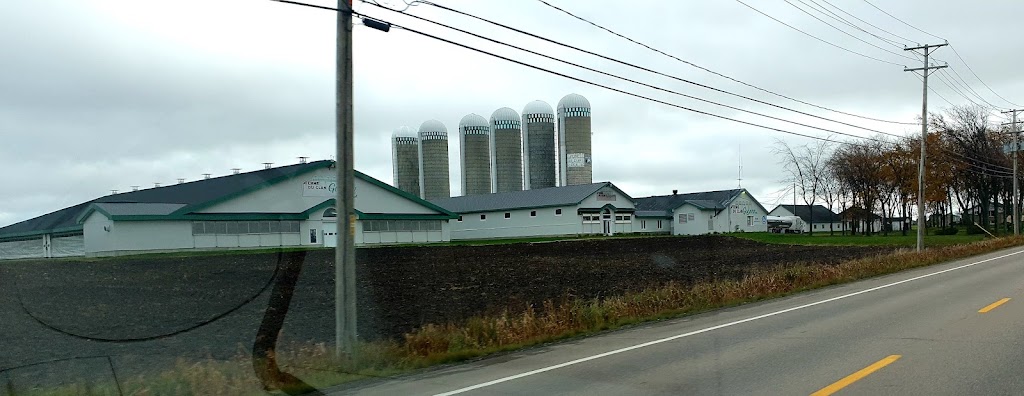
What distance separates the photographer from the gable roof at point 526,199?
75.2 m

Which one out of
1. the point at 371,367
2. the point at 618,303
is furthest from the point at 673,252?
the point at 371,367

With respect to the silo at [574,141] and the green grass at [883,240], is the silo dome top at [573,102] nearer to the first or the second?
the silo at [574,141]

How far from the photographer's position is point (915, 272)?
2911cm

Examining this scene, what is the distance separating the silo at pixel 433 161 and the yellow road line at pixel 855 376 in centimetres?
7372

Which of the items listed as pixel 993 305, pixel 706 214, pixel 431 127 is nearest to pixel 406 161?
pixel 431 127

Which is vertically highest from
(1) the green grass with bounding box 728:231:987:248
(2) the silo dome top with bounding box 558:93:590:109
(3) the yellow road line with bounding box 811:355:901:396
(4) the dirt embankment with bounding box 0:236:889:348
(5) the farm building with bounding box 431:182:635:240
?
(2) the silo dome top with bounding box 558:93:590:109

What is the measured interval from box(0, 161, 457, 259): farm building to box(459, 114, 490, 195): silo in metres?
36.3

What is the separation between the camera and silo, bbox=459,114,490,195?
8900 centimetres

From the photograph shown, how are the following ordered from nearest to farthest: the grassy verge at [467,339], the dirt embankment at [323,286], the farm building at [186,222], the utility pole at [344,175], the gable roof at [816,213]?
the grassy verge at [467,339]
the utility pole at [344,175]
the dirt embankment at [323,286]
the farm building at [186,222]
the gable roof at [816,213]

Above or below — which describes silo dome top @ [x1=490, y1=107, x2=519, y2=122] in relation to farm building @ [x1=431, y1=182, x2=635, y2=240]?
above

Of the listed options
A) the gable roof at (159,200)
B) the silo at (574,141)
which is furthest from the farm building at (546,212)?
the gable roof at (159,200)

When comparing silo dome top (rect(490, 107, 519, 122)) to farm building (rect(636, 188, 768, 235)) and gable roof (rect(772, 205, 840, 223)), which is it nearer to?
farm building (rect(636, 188, 768, 235))

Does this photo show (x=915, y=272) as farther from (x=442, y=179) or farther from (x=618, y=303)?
(x=442, y=179)

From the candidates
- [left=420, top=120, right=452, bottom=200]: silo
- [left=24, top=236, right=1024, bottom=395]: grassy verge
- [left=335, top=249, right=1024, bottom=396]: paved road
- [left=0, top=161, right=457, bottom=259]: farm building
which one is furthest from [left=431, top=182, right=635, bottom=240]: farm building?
[left=335, top=249, right=1024, bottom=396]: paved road
